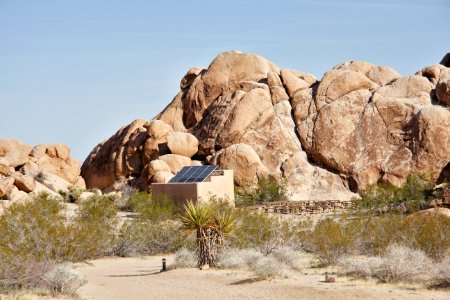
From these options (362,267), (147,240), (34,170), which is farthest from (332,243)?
(34,170)

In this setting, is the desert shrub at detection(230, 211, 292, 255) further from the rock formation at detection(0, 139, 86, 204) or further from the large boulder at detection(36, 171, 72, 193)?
the large boulder at detection(36, 171, 72, 193)

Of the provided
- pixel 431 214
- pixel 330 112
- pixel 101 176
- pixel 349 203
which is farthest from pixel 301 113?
pixel 431 214

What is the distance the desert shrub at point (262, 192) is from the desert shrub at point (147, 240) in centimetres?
1604

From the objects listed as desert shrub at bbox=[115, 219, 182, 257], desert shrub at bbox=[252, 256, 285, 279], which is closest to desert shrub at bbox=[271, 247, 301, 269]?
desert shrub at bbox=[252, 256, 285, 279]

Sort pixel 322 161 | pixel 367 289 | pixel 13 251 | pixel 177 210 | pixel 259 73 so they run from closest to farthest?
pixel 367 289
pixel 13 251
pixel 177 210
pixel 322 161
pixel 259 73

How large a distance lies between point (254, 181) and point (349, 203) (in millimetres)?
6898

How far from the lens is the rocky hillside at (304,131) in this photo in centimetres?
4653

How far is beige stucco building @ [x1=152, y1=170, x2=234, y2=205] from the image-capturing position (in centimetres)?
3519

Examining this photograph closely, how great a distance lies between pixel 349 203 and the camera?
42812mm

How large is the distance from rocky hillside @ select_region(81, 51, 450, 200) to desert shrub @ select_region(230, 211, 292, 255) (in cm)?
2109

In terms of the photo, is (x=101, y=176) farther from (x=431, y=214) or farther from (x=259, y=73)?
(x=431, y=214)

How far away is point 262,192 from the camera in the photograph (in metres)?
44.1

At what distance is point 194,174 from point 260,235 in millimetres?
13252

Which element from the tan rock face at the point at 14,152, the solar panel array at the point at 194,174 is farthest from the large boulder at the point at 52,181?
the solar panel array at the point at 194,174
